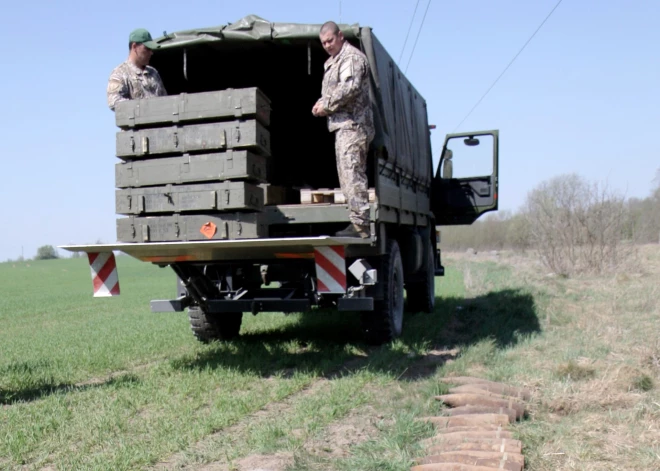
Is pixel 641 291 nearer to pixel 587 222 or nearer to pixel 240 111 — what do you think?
pixel 587 222

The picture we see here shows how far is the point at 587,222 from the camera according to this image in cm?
1783

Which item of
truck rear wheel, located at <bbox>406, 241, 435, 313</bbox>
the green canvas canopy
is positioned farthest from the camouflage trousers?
truck rear wheel, located at <bbox>406, 241, 435, 313</bbox>

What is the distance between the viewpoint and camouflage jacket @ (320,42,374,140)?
19.8ft

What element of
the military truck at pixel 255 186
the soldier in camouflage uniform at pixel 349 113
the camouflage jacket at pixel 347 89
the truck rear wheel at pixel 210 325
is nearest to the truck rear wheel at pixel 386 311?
the military truck at pixel 255 186

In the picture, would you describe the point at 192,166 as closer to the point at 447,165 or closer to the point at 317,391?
the point at 317,391

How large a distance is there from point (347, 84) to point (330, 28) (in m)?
0.55

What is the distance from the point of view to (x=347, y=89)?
19.8 feet

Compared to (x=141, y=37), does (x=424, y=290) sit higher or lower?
lower

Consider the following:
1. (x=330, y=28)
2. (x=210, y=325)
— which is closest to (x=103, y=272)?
(x=210, y=325)

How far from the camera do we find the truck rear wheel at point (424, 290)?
10242mm

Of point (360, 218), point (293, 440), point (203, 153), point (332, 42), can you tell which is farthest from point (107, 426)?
point (332, 42)

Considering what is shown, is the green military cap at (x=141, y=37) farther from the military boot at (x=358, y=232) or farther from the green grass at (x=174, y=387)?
the green grass at (x=174, y=387)

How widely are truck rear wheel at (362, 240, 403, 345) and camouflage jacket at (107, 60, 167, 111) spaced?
2.87 m

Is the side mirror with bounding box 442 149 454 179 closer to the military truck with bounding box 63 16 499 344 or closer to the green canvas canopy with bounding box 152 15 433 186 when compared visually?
the green canvas canopy with bounding box 152 15 433 186
